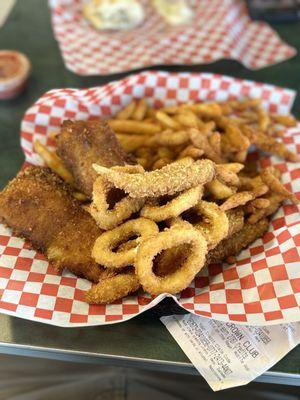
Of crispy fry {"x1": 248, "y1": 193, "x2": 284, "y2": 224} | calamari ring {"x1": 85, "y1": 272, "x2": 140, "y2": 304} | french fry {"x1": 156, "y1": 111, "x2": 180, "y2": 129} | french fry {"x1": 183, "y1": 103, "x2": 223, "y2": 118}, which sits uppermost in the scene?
french fry {"x1": 183, "y1": 103, "x2": 223, "y2": 118}

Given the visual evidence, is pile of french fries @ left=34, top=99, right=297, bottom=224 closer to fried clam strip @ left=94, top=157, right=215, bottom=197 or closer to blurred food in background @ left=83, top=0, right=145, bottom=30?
fried clam strip @ left=94, top=157, right=215, bottom=197

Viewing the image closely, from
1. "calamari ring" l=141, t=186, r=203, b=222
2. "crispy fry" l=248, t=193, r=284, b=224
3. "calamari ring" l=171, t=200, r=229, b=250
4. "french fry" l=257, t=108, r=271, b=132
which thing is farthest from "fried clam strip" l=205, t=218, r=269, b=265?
"french fry" l=257, t=108, r=271, b=132

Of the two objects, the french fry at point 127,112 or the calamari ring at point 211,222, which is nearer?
the calamari ring at point 211,222

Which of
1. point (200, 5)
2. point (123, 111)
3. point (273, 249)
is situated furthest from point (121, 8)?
point (273, 249)

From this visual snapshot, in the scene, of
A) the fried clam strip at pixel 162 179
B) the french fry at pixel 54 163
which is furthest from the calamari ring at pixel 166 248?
the french fry at pixel 54 163

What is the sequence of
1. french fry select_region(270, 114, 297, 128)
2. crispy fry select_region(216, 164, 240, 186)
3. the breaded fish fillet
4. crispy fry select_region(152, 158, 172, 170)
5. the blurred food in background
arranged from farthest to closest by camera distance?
the blurred food in background → french fry select_region(270, 114, 297, 128) → crispy fry select_region(152, 158, 172, 170) → crispy fry select_region(216, 164, 240, 186) → the breaded fish fillet

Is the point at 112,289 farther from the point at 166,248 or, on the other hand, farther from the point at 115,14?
the point at 115,14

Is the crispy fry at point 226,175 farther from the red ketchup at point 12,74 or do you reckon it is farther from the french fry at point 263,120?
the red ketchup at point 12,74
